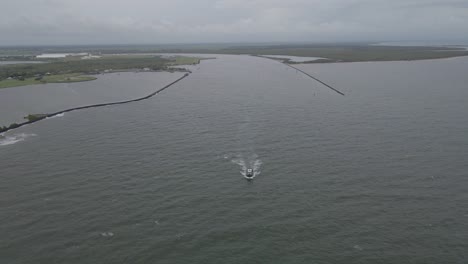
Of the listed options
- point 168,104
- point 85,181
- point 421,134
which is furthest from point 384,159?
point 168,104

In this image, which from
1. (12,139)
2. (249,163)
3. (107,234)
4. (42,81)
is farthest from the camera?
(42,81)

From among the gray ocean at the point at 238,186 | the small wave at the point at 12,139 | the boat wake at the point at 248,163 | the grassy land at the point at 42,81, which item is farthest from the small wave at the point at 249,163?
the grassy land at the point at 42,81

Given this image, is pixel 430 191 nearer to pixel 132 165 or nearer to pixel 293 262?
pixel 293 262

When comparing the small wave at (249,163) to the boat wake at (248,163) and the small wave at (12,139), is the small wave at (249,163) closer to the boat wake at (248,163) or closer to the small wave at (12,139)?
the boat wake at (248,163)

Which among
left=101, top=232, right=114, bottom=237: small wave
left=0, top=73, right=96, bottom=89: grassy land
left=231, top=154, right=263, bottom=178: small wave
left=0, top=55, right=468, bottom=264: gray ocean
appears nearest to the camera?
left=0, top=55, right=468, bottom=264: gray ocean

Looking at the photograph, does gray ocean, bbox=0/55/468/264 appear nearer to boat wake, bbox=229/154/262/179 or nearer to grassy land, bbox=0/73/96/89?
boat wake, bbox=229/154/262/179

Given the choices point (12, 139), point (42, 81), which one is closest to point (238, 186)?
point (12, 139)

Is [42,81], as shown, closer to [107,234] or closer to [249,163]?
[249,163]

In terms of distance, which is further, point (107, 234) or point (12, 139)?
point (12, 139)

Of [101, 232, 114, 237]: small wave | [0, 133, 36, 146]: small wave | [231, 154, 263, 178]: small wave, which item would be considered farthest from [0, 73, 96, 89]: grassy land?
[101, 232, 114, 237]: small wave
